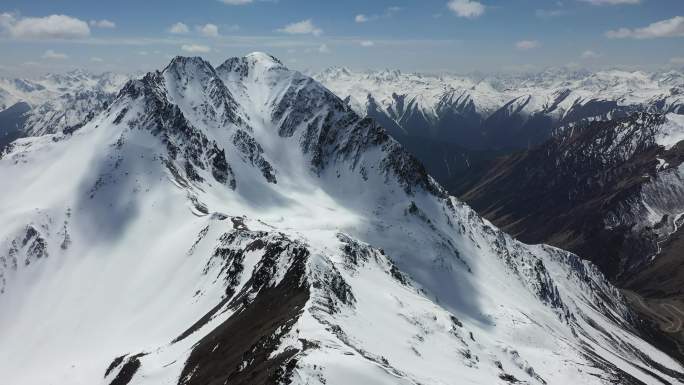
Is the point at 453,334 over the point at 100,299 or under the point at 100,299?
over

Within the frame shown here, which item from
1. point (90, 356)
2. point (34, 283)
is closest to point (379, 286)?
point (90, 356)

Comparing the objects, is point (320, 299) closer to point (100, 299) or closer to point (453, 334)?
point (453, 334)

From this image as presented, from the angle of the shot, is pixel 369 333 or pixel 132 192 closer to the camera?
pixel 369 333

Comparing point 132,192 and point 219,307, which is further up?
point 132,192

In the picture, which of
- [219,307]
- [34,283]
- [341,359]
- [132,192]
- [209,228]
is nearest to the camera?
[341,359]

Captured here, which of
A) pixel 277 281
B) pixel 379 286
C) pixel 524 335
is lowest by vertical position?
pixel 277 281

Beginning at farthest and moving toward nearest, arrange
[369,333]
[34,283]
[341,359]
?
1. [34,283]
2. [369,333]
3. [341,359]

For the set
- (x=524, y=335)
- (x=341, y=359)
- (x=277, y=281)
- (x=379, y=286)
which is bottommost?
(x=341, y=359)

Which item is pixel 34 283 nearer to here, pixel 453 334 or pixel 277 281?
pixel 277 281

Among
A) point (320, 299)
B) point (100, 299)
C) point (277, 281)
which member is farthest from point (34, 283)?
point (320, 299)
